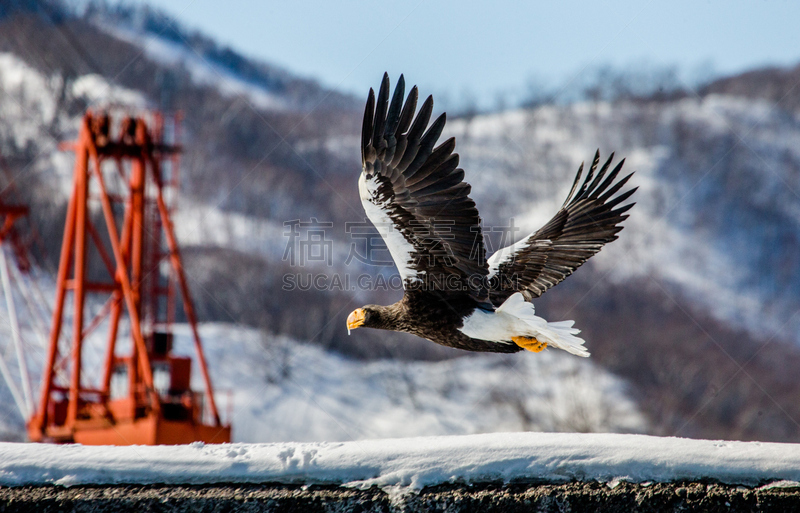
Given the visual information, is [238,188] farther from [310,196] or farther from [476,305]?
[476,305]

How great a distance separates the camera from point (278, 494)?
346 cm

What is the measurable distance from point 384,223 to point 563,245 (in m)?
1.98

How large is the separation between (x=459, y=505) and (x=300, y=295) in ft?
148

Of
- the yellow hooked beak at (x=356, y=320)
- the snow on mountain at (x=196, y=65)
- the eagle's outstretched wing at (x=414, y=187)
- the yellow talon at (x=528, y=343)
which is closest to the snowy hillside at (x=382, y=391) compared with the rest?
the yellow hooked beak at (x=356, y=320)

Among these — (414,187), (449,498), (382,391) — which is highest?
(414,187)

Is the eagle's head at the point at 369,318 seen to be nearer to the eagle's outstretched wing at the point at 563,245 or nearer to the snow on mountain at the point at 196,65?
the eagle's outstretched wing at the point at 563,245

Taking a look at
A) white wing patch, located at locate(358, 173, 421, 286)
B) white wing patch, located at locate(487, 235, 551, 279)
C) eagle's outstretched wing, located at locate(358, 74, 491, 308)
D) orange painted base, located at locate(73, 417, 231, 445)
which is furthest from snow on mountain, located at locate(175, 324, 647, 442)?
eagle's outstretched wing, located at locate(358, 74, 491, 308)

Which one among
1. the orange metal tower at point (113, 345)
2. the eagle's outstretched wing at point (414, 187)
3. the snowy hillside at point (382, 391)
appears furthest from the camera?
the snowy hillside at point (382, 391)

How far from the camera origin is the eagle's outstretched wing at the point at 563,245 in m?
6.48

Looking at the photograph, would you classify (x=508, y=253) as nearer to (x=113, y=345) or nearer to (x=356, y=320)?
(x=356, y=320)

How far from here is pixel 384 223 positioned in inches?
209

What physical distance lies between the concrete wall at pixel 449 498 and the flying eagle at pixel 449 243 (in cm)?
212

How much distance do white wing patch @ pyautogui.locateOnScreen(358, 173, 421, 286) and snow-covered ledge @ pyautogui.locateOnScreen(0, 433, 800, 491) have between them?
2026 millimetres

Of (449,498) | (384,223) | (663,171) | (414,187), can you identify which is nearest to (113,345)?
(384,223)
